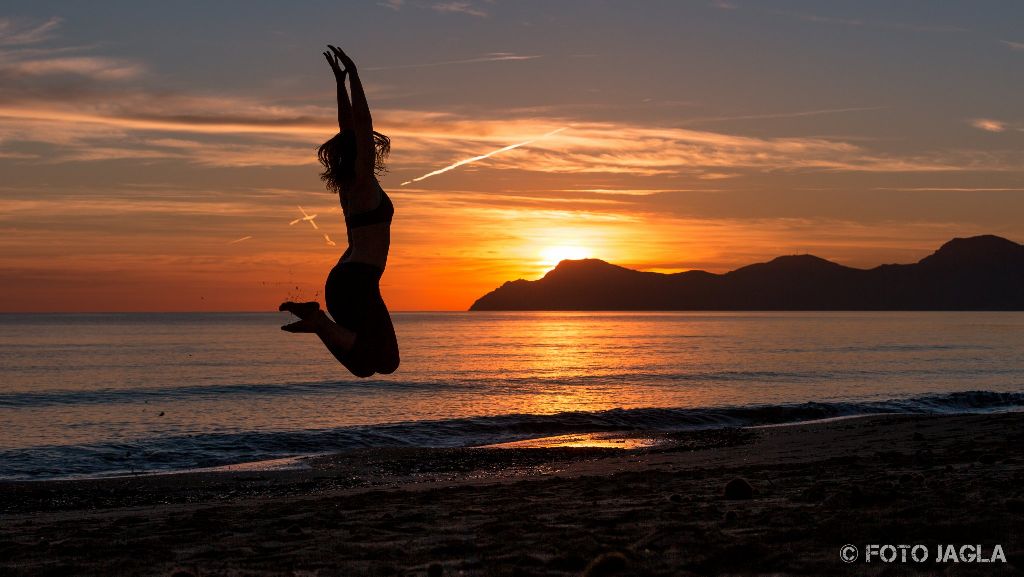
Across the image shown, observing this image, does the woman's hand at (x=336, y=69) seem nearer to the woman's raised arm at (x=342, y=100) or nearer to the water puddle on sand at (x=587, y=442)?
the woman's raised arm at (x=342, y=100)

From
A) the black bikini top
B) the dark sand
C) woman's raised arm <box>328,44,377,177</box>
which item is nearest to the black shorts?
the black bikini top

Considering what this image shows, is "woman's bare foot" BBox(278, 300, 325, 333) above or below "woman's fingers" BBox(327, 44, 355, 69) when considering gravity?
below

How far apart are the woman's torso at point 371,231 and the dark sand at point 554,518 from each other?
9.32 ft

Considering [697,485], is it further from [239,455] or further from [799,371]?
[799,371]

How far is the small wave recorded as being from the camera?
2447 centimetres

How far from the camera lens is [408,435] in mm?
29578

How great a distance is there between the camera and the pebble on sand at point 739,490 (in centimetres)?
1113

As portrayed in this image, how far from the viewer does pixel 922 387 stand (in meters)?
47.6

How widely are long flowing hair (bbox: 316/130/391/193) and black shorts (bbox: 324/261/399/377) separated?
59 cm

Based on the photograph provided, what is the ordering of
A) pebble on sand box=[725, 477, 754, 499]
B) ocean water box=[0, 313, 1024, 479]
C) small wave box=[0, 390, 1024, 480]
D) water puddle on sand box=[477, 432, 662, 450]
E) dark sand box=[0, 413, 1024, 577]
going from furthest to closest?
ocean water box=[0, 313, 1024, 479], water puddle on sand box=[477, 432, 662, 450], small wave box=[0, 390, 1024, 480], pebble on sand box=[725, 477, 754, 499], dark sand box=[0, 413, 1024, 577]

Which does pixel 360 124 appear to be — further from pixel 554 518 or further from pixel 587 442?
pixel 587 442

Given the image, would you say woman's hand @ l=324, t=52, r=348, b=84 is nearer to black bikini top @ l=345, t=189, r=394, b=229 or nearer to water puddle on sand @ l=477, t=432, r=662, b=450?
black bikini top @ l=345, t=189, r=394, b=229

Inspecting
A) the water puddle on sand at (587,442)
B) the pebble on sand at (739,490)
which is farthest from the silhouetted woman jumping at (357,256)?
the water puddle on sand at (587,442)

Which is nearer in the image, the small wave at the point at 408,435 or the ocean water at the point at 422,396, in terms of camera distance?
the small wave at the point at 408,435
